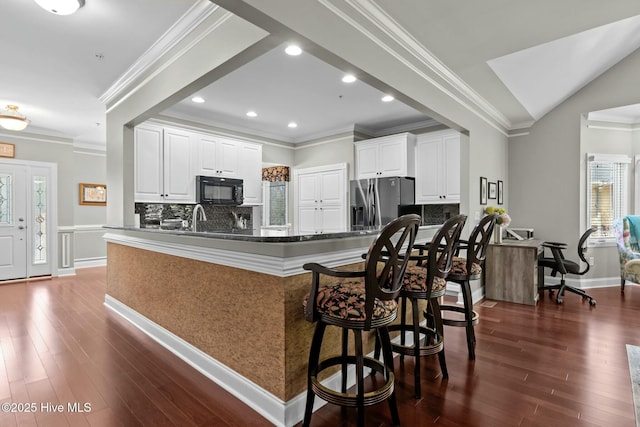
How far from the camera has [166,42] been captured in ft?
9.00

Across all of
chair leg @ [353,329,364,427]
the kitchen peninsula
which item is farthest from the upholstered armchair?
chair leg @ [353,329,364,427]

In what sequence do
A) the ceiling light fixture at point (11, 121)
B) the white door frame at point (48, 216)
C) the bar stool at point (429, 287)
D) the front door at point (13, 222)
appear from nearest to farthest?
the bar stool at point (429, 287) → the ceiling light fixture at point (11, 121) → the front door at point (13, 222) → the white door frame at point (48, 216)

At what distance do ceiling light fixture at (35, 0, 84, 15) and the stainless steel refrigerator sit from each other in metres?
3.90

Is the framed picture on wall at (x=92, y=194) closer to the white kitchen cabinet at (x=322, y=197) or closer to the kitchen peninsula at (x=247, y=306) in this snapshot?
the white kitchen cabinet at (x=322, y=197)

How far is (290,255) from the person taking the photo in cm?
181

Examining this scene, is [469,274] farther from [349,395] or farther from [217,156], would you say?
[217,156]

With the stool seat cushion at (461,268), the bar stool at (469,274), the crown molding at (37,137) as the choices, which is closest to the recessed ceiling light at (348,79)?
the bar stool at (469,274)

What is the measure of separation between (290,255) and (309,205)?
14.6 feet

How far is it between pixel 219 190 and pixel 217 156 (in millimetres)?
553

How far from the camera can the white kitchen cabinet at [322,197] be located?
5.79 meters

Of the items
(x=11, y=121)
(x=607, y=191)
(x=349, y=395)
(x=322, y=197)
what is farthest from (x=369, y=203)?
(x=11, y=121)

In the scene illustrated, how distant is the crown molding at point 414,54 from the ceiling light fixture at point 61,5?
1.69m

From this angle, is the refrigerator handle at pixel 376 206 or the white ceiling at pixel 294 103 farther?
the refrigerator handle at pixel 376 206

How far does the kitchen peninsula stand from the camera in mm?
1834
